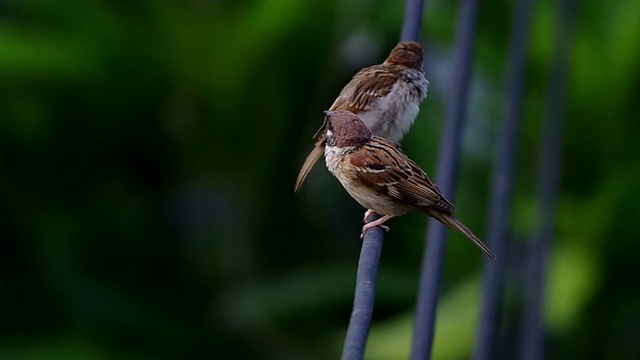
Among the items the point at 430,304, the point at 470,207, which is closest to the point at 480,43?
the point at 470,207

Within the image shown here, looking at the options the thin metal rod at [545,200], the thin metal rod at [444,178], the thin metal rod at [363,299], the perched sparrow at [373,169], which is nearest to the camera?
the thin metal rod at [363,299]

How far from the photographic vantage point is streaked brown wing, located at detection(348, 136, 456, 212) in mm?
2533

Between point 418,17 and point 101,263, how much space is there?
9.32ft

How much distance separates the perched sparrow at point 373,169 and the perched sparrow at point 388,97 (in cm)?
29

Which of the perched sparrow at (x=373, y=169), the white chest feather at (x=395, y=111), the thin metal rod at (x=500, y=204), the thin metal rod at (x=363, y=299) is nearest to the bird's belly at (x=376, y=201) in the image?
the perched sparrow at (x=373, y=169)

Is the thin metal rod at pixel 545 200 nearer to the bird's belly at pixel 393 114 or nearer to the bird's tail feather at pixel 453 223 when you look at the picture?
the bird's belly at pixel 393 114

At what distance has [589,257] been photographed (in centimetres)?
439

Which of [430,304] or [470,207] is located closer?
[430,304]

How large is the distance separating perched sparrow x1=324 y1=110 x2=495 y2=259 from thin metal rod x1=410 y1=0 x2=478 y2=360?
5.7 inches

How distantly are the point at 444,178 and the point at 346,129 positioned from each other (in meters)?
0.41

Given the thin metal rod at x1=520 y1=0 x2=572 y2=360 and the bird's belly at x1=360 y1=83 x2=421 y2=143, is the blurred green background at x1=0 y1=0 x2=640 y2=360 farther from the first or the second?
the bird's belly at x1=360 y1=83 x2=421 y2=143

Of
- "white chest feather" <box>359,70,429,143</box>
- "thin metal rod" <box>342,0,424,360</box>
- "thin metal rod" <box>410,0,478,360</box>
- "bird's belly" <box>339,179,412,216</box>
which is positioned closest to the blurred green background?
"white chest feather" <box>359,70,429,143</box>

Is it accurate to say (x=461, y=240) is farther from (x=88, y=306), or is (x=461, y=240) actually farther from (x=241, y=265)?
(x=88, y=306)

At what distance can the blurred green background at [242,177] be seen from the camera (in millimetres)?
4461
